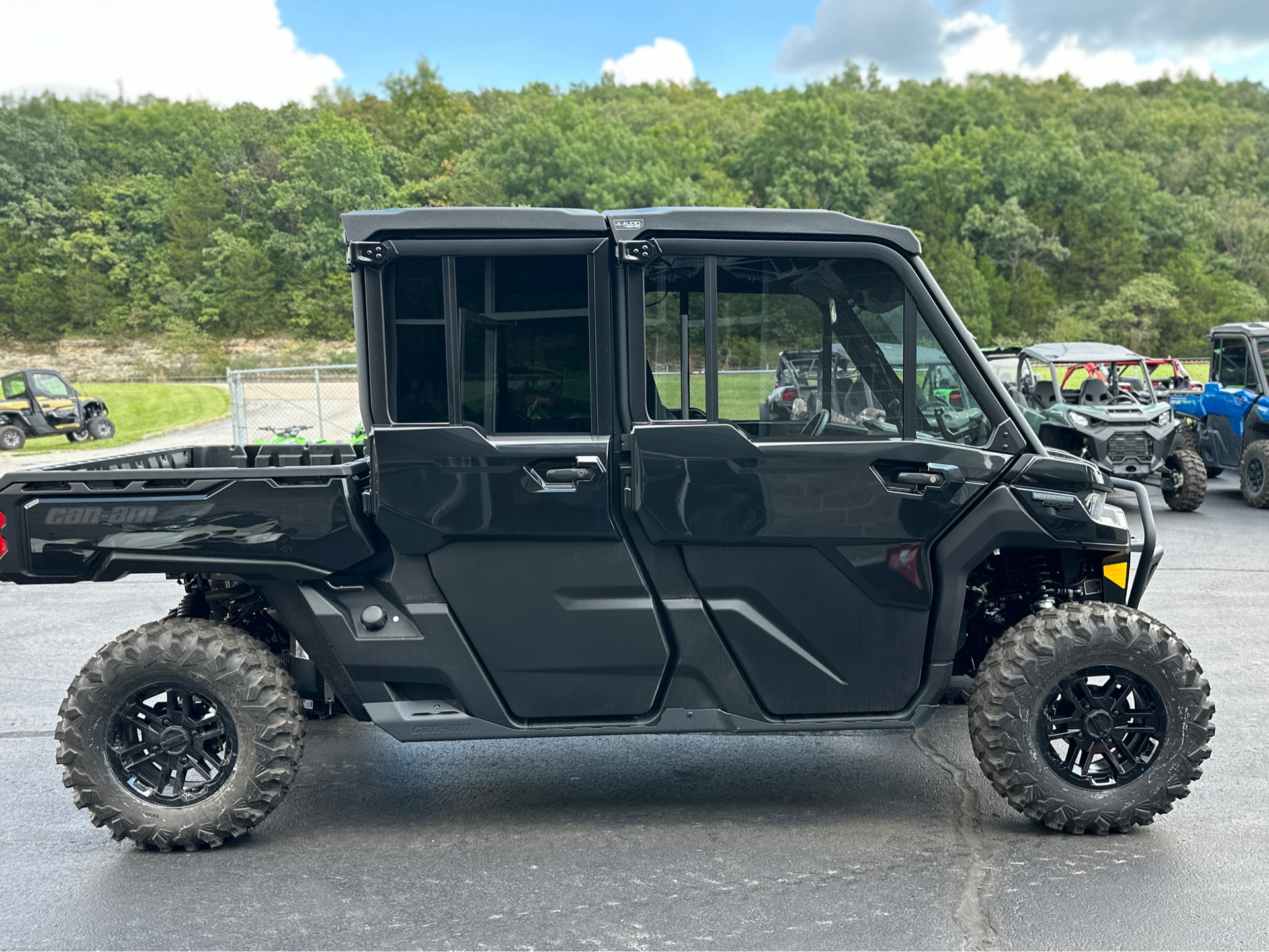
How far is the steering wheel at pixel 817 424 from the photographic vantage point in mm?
3959

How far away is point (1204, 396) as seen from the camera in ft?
46.9

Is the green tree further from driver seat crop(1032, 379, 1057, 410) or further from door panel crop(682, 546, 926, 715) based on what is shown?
door panel crop(682, 546, 926, 715)

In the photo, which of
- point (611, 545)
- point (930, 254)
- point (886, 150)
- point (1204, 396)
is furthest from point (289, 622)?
point (886, 150)

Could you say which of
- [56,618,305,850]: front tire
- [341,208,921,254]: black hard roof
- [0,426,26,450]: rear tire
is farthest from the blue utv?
[0,426,26,450]: rear tire

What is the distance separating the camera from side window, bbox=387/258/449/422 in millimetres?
3818

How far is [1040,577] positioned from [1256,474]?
10469 mm

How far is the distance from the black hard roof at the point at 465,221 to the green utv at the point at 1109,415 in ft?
30.7

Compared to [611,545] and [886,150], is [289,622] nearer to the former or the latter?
[611,545]

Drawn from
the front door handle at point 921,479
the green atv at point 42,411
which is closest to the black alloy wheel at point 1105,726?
the front door handle at point 921,479

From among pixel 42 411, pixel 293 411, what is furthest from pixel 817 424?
pixel 42 411

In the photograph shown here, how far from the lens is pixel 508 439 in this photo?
12.8 feet

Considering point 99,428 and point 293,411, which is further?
point 293,411

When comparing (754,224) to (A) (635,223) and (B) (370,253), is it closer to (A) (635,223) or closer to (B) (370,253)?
(A) (635,223)

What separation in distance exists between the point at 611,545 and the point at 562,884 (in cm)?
116
